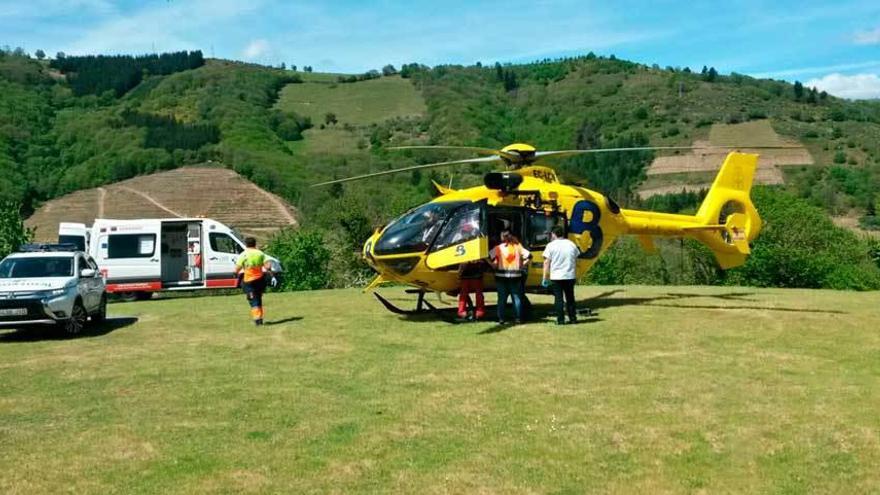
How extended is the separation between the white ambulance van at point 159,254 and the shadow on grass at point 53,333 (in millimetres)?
8178

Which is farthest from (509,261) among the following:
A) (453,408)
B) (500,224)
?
(453,408)

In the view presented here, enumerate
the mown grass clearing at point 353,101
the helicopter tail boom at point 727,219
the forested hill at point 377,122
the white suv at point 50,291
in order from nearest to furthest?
the white suv at point 50,291 → the helicopter tail boom at point 727,219 → the forested hill at point 377,122 → the mown grass clearing at point 353,101

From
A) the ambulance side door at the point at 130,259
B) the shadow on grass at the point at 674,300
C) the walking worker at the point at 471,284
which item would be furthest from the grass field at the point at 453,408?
the ambulance side door at the point at 130,259

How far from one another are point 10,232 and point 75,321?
81.7 feet

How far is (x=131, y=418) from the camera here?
7.72 meters

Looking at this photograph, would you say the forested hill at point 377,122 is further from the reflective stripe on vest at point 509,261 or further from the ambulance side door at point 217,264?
the reflective stripe on vest at point 509,261

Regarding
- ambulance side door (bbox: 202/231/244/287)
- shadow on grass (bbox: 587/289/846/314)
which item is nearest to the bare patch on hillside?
ambulance side door (bbox: 202/231/244/287)

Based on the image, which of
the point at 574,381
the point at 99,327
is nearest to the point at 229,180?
the point at 99,327

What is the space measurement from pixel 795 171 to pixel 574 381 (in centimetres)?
8782

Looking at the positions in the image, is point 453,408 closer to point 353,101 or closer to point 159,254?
point 159,254

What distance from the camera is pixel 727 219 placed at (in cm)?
1744

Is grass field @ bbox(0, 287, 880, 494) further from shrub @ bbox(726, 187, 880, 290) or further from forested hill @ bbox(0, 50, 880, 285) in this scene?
forested hill @ bbox(0, 50, 880, 285)

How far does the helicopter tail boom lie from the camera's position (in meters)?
16.8

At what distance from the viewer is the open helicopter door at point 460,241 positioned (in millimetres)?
13289
